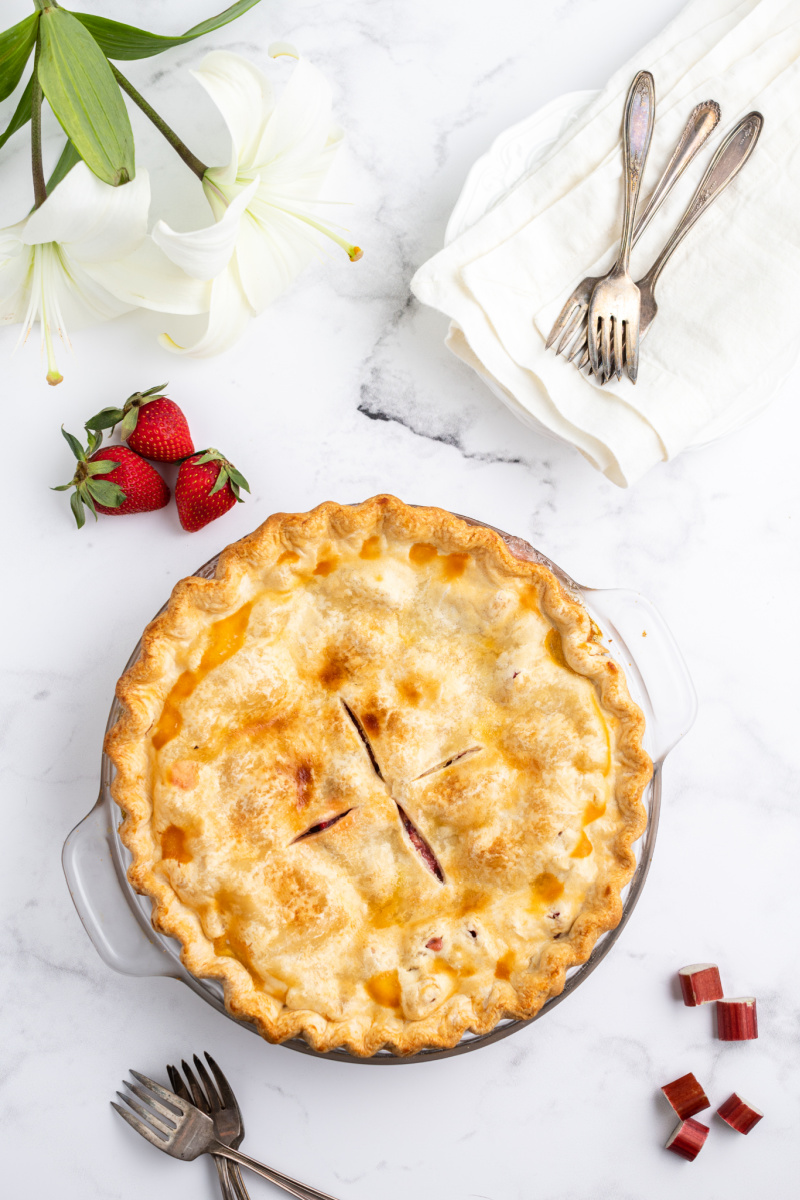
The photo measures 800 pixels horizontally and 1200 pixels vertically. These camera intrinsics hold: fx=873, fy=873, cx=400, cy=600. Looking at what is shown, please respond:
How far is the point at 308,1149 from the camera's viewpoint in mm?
2189

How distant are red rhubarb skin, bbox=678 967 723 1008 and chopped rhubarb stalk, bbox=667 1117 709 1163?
0.30 meters

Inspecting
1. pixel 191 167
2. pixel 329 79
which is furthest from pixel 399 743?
pixel 329 79

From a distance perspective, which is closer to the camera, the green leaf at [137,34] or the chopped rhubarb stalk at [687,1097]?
the green leaf at [137,34]

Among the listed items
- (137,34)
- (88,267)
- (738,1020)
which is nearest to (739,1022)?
(738,1020)

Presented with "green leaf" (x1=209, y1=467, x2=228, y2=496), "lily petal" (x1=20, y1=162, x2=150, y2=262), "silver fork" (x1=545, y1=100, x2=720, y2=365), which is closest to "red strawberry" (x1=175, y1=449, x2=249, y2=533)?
"green leaf" (x1=209, y1=467, x2=228, y2=496)

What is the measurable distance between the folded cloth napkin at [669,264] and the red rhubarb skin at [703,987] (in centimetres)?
126

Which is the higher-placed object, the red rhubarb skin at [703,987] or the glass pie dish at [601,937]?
the glass pie dish at [601,937]

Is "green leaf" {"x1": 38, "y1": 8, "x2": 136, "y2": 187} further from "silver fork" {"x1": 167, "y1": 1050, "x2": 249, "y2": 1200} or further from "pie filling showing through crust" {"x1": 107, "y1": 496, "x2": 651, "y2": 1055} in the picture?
"silver fork" {"x1": 167, "y1": 1050, "x2": 249, "y2": 1200}

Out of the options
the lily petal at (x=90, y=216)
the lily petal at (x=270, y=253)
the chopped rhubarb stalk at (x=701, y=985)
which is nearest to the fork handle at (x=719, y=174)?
the lily petal at (x=270, y=253)

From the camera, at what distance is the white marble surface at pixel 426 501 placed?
2.19m

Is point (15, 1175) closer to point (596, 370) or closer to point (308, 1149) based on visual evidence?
point (308, 1149)

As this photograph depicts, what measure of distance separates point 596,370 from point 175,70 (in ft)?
4.46

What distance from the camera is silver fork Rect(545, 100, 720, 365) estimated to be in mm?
2148

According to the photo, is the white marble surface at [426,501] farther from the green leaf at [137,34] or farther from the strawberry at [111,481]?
the green leaf at [137,34]
